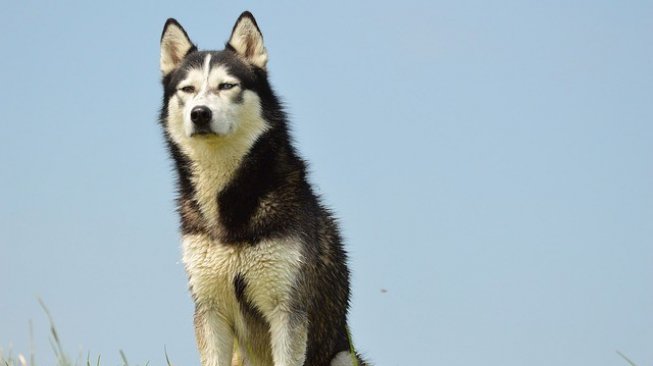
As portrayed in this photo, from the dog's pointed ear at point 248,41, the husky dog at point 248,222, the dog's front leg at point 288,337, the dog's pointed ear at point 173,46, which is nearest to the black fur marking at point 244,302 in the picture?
the husky dog at point 248,222

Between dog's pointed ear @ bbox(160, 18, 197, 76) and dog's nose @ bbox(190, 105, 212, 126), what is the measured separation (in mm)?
934

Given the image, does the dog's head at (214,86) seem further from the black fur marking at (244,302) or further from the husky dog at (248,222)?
the black fur marking at (244,302)

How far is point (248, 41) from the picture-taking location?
6.95 m

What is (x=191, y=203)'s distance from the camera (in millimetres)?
6754

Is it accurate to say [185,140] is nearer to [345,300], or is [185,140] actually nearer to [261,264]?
[261,264]

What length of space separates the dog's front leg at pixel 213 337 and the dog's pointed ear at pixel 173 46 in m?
2.12

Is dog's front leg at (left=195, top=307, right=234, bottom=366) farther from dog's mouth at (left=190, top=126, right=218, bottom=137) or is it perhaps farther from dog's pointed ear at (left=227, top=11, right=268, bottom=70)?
dog's pointed ear at (left=227, top=11, right=268, bottom=70)

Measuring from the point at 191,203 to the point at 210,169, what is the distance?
334 millimetres

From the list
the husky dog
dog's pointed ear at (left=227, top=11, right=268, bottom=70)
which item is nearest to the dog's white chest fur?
the husky dog

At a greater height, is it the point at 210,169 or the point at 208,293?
the point at 210,169

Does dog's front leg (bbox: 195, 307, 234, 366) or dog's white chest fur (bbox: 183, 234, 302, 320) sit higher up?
dog's white chest fur (bbox: 183, 234, 302, 320)

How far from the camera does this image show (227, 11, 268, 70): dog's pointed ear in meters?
6.90

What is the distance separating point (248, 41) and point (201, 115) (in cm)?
104

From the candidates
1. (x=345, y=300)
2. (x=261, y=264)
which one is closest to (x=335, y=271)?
(x=345, y=300)
